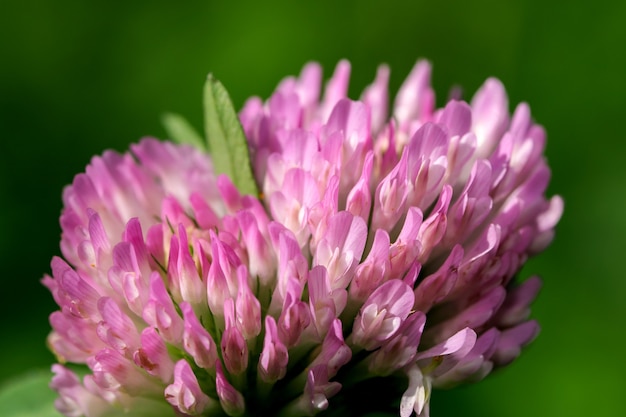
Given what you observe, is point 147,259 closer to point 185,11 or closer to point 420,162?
point 420,162

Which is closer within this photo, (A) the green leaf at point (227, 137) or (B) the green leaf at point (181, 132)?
(A) the green leaf at point (227, 137)

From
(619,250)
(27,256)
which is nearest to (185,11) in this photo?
(27,256)

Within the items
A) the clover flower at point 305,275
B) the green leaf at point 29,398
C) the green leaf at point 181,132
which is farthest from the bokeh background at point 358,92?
the clover flower at point 305,275

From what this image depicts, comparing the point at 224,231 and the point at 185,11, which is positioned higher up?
the point at 185,11

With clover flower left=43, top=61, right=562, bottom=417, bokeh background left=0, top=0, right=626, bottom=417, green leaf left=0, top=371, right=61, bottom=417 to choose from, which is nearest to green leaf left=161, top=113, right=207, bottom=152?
clover flower left=43, top=61, right=562, bottom=417

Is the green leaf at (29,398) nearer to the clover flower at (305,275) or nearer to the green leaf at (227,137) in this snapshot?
the clover flower at (305,275)

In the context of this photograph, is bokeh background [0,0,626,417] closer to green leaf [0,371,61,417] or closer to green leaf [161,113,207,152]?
green leaf [0,371,61,417]

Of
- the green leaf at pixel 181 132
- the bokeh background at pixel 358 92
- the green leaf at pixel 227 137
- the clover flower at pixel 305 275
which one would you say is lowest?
the clover flower at pixel 305 275
